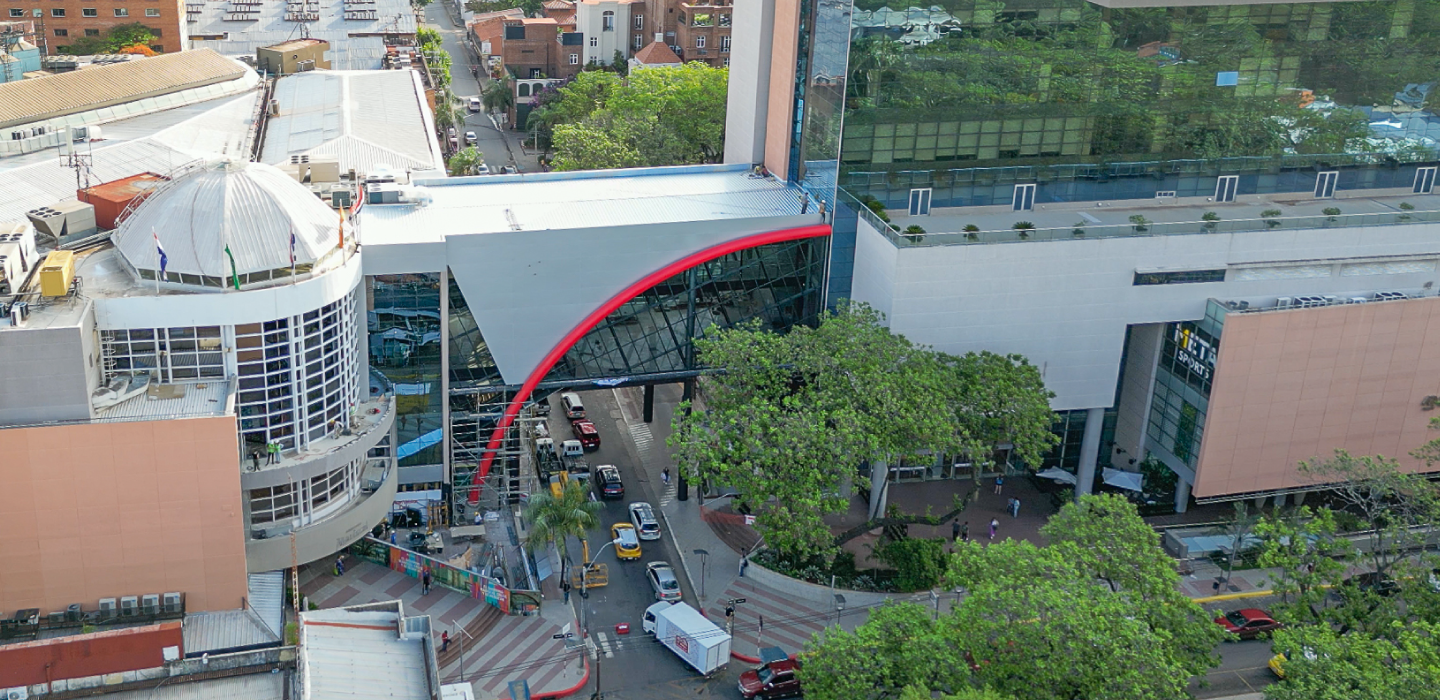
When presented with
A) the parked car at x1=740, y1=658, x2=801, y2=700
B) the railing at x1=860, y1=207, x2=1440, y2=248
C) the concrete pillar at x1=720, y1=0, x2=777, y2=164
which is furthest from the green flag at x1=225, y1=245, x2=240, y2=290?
the concrete pillar at x1=720, y1=0, x2=777, y2=164

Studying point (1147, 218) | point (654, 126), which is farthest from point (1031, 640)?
point (654, 126)

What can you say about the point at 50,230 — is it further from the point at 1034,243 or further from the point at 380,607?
the point at 1034,243

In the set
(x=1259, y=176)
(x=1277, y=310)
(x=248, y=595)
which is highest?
(x=1259, y=176)

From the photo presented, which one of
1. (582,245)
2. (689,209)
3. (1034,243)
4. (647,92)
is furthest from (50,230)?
(647,92)

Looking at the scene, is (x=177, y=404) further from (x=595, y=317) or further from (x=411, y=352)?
(x=595, y=317)

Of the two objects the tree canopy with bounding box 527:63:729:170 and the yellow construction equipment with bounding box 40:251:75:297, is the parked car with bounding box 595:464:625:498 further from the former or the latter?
the tree canopy with bounding box 527:63:729:170

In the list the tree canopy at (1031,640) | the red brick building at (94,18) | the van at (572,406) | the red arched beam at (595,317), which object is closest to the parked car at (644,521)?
the red arched beam at (595,317)
